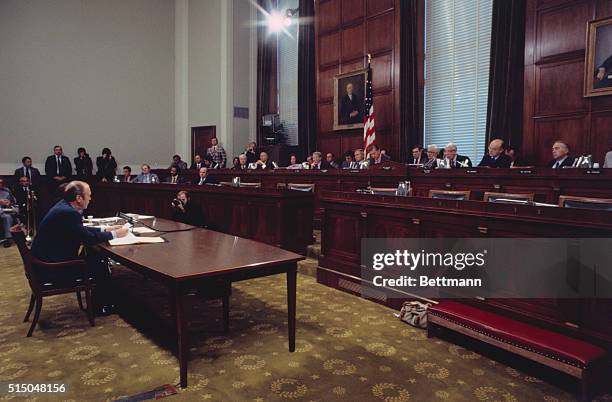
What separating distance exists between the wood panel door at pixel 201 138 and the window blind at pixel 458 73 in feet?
20.2

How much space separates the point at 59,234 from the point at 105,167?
8481mm

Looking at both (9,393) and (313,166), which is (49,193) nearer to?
(313,166)

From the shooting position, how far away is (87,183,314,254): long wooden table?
540 cm

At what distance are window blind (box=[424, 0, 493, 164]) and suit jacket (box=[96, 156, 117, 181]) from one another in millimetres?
7696

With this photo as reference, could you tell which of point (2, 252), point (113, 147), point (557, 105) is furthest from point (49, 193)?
point (557, 105)

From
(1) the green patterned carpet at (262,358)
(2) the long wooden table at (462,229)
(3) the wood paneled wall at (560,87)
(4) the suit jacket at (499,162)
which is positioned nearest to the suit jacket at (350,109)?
(3) the wood paneled wall at (560,87)

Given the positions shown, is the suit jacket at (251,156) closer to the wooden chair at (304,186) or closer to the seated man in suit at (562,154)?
the wooden chair at (304,186)

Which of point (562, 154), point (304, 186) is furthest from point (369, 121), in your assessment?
point (562, 154)

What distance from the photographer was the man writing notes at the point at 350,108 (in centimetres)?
914

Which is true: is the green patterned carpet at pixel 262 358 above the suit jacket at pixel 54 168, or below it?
below

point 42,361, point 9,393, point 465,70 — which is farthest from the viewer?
point 465,70

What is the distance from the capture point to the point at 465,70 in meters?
7.67

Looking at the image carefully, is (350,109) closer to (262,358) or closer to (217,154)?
(217,154)

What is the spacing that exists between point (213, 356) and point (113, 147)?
33.4ft
